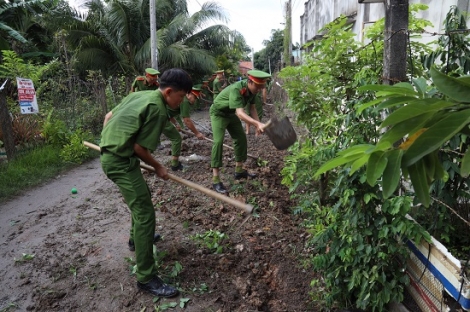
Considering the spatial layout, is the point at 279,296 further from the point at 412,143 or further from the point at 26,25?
the point at 26,25

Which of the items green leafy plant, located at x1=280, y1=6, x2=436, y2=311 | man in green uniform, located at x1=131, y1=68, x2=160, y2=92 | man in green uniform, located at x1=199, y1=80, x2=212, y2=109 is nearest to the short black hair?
green leafy plant, located at x1=280, y1=6, x2=436, y2=311

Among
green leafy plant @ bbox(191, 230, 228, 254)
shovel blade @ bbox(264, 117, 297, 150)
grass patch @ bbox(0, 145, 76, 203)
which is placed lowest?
green leafy plant @ bbox(191, 230, 228, 254)

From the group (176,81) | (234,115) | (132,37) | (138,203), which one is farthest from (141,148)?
(132,37)

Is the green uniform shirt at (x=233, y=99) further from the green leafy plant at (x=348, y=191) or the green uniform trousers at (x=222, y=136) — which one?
the green leafy plant at (x=348, y=191)

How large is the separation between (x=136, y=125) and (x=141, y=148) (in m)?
0.21

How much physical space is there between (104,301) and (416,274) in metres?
2.44

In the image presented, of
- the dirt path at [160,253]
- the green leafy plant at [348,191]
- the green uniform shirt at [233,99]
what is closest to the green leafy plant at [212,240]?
the dirt path at [160,253]

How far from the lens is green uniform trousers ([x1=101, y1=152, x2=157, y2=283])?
2811mm

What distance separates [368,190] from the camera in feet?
7.37

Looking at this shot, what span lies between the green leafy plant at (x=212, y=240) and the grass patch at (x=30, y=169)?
3329mm

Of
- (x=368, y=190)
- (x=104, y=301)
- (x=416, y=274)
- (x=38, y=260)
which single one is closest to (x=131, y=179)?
(x=104, y=301)

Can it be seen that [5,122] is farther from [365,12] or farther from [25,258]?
[365,12]

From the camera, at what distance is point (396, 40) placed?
241cm

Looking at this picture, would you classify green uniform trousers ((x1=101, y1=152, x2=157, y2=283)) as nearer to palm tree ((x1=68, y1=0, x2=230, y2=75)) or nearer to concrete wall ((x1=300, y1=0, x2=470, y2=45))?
concrete wall ((x1=300, y1=0, x2=470, y2=45))
